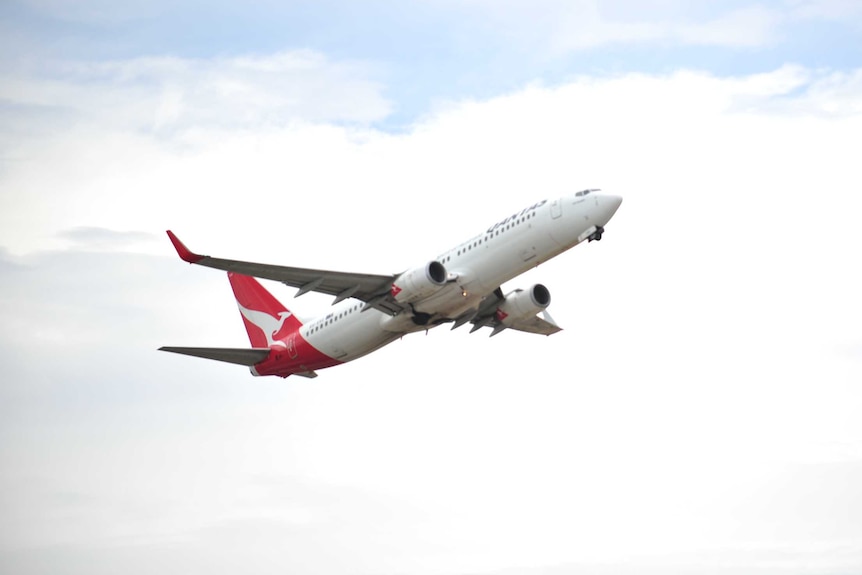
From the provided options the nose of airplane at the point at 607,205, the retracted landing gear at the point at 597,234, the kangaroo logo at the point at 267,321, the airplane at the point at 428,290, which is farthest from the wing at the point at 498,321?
the kangaroo logo at the point at 267,321

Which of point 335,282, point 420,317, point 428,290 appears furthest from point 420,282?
point 335,282

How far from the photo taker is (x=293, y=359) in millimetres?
65312

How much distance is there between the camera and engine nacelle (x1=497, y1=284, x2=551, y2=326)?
6456 cm

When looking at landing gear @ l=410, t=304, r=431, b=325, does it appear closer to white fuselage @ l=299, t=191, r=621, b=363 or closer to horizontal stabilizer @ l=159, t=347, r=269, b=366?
white fuselage @ l=299, t=191, r=621, b=363

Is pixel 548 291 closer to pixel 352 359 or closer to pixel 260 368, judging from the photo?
pixel 352 359

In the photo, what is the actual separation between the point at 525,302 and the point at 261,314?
1555 centimetres

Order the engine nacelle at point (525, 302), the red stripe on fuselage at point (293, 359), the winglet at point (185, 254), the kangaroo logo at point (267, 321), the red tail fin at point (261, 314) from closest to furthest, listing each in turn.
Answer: the winglet at point (185, 254) → the red stripe on fuselage at point (293, 359) → the engine nacelle at point (525, 302) → the red tail fin at point (261, 314) → the kangaroo logo at point (267, 321)

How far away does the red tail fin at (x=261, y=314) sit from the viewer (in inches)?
2714

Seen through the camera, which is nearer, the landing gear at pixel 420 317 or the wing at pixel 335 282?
the wing at pixel 335 282

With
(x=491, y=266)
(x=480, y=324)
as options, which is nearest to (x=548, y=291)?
(x=480, y=324)

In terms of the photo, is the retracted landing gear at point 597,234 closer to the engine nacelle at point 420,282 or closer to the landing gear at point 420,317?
the engine nacelle at point 420,282

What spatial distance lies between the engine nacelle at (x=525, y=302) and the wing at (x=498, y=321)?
47 cm

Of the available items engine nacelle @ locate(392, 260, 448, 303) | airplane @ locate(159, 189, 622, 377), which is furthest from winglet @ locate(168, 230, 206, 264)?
engine nacelle @ locate(392, 260, 448, 303)

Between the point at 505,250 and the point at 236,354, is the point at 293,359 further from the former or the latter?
the point at 505,250
